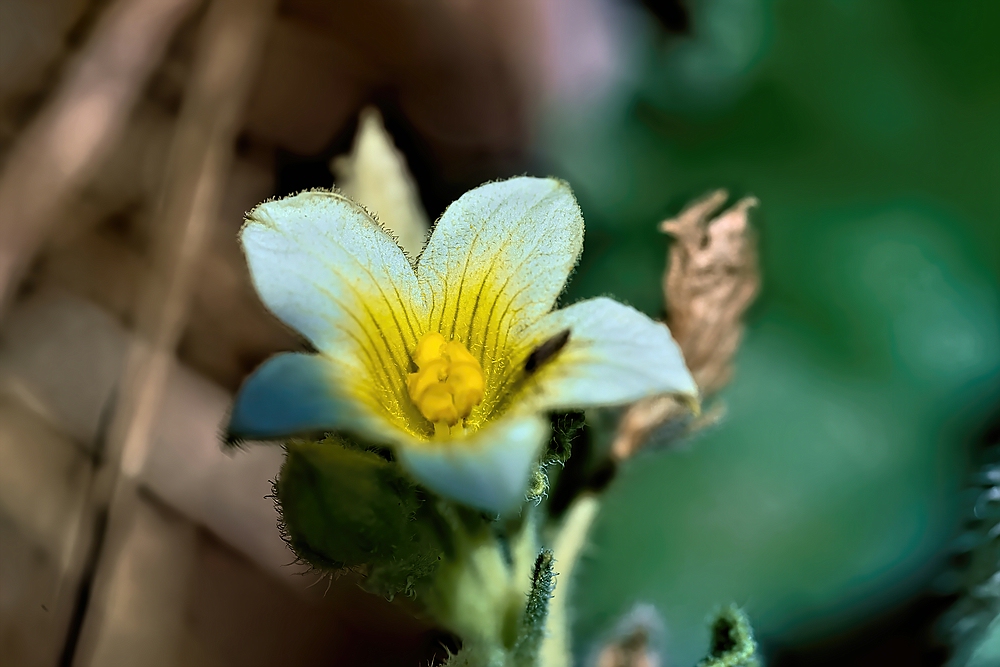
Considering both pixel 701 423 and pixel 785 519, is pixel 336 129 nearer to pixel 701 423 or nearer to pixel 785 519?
pixel 701 423

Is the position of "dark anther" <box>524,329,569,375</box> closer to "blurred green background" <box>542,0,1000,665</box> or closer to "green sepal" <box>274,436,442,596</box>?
"green sepal" <box>274,436,442,596</box>

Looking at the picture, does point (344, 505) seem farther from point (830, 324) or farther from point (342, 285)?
point (830, 324)

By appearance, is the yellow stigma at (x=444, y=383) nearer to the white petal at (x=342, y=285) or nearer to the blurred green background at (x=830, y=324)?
the white petal at (x=342, y=285)

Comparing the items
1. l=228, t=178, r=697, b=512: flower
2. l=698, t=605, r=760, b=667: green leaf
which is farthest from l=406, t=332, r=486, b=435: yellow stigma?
l=698, t=605, r=760, b=667: green leaf

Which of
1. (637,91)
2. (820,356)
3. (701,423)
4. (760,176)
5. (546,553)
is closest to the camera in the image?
(546,553)

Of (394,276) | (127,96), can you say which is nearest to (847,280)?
(394,276)

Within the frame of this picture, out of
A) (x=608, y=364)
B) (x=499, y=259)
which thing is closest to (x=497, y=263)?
(x=499, y=259)
